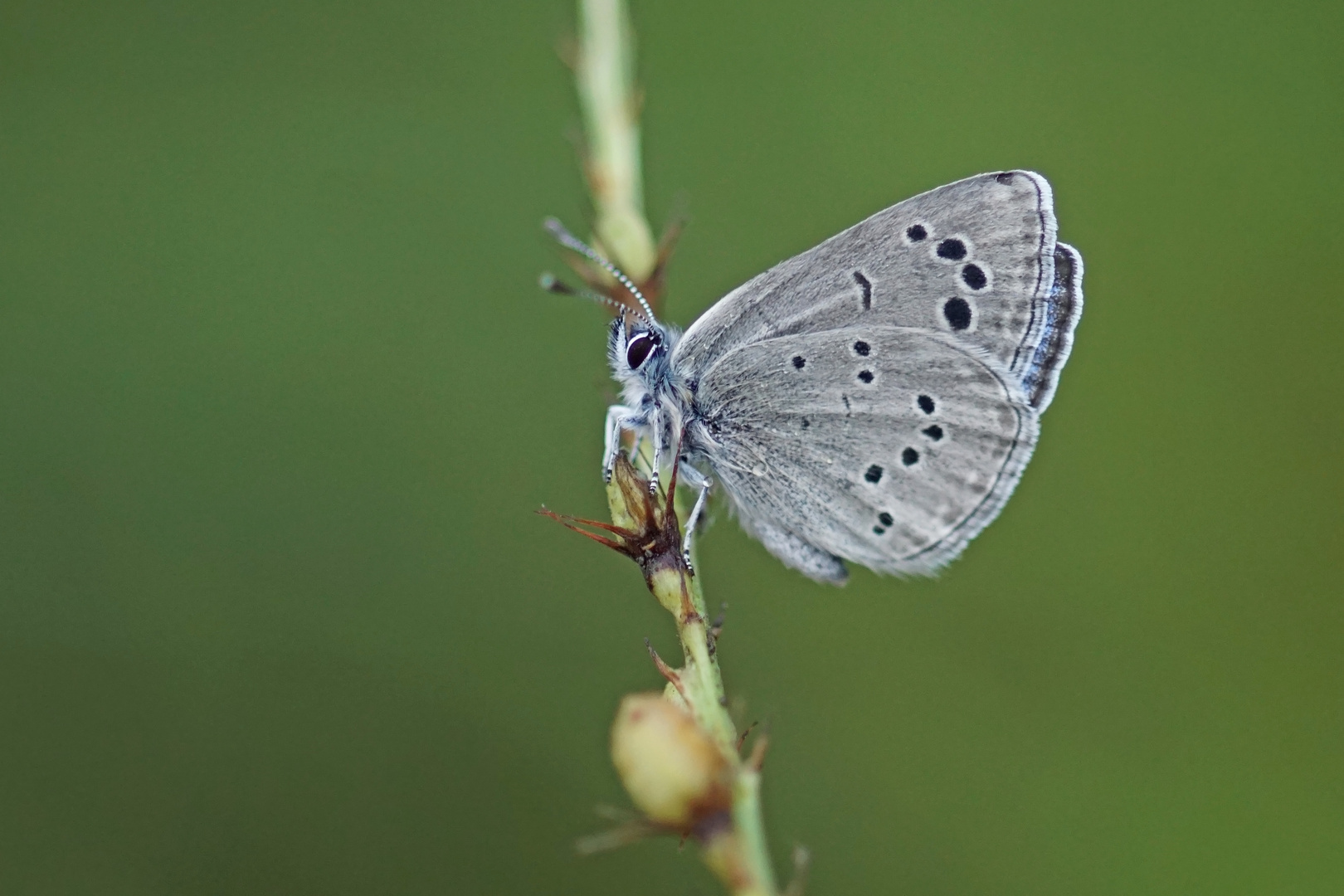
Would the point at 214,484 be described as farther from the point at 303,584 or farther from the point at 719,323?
the point at 719,323

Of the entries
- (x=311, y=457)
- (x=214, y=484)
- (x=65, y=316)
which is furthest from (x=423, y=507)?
(x=65, y=316)

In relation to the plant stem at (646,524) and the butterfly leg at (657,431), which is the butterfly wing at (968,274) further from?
the plant stem at (646,524)

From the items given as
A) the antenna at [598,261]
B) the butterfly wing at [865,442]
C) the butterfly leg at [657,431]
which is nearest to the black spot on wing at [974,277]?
the butterfly wing at [865,442]

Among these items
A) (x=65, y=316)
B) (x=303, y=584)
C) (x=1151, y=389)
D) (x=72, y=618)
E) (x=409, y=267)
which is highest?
(x=65, y=316)

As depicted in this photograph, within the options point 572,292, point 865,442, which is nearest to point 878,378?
point 865,442

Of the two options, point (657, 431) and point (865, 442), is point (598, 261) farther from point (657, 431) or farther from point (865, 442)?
point (865, 442)
